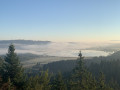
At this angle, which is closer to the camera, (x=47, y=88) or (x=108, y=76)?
(x=47, y=88)

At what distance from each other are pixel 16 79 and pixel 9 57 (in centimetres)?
391

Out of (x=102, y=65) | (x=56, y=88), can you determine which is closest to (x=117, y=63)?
(x=102, y=65)

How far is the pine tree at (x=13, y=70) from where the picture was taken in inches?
965

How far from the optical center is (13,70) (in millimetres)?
25516

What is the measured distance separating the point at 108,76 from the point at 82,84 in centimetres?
9727

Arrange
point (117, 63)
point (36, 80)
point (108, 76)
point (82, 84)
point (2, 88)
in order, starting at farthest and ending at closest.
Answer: point (117, 63) < point (108, 76) < point (82, 84) < point (36, 80) < point (2, 88)

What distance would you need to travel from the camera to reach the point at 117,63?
5059 inches

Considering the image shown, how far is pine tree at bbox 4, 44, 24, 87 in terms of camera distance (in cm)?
2450

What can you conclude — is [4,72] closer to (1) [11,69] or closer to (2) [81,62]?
(1) [11,69]

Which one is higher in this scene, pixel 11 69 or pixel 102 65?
pixel 11 69

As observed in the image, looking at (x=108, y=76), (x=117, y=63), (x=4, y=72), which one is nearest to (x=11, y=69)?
(x=4, y=72)

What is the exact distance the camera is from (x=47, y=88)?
2294 cm

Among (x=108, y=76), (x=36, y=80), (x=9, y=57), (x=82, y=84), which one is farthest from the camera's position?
(x=108, y=76)

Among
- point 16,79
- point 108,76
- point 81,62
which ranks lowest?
point 108,76
